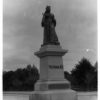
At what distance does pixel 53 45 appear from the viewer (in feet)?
33.5

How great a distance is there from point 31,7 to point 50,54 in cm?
441

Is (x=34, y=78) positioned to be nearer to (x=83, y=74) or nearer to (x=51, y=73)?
(x=83, y=74)

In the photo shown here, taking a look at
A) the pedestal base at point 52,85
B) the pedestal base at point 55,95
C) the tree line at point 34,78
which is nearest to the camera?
the pedestal base at point 55,95

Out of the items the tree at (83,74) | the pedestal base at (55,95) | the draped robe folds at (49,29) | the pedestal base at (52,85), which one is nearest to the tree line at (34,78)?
the tree at (83,74)

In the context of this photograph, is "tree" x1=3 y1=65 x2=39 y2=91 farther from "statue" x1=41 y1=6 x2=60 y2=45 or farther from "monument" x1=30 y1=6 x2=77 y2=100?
"monument" x1=30 y1=6 x2=77 y2=100

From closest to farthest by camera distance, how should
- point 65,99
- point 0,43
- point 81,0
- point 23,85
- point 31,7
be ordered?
point 0,43 < point 65,99 < point 81,0 < point 31,7 < point 23,85

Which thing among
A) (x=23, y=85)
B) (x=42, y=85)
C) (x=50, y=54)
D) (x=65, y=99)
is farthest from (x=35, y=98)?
(x=23, y=85)

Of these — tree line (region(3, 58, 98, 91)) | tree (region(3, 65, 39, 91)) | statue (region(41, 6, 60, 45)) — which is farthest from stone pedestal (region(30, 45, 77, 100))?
tree (region(3, 65, 39, 91))

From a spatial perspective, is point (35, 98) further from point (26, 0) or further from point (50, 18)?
point (26, 0)

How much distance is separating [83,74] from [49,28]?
20.1m

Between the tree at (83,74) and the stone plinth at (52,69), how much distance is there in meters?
16.0

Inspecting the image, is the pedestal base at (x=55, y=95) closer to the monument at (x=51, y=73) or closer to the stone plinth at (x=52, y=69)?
the monument at (x=51, y=73)

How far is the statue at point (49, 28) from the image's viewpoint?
412 inches

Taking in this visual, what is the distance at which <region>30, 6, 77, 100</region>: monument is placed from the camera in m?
9.26
